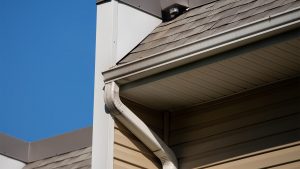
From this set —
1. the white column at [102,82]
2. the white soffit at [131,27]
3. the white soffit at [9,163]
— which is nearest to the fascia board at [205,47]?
the white column at [102,82]

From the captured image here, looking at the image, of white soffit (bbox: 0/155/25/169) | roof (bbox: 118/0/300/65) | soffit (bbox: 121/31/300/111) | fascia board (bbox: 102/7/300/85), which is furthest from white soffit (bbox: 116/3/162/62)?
white soffit (bbox: 0/155/25/169)

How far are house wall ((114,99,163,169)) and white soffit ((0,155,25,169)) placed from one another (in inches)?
131

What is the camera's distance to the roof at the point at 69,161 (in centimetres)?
1017

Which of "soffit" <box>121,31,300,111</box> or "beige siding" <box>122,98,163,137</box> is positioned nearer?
"soffit" <box>121,31,300,111</box>

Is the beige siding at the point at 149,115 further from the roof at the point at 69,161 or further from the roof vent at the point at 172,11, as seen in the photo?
the roof at the point at 69,161

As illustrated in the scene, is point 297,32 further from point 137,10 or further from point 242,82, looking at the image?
point 137,10

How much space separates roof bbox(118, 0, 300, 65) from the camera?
24.4 feet

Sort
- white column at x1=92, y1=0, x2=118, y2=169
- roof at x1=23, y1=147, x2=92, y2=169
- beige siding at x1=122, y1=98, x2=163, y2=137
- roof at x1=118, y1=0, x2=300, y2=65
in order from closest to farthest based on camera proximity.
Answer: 1. roof at x1=118, y1=0, x2=300, y2=65
2. white column at x1=92, y1=0, x2=118, y2=169
3. beige siding at x1=122, y1=98, x2=163, y2=137
4. roof at x1=23, y1=147, x2=92, y2=169

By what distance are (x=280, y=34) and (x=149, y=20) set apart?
1928 mm

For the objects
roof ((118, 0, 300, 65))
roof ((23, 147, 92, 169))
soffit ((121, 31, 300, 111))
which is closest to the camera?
soffit ((121, 31, 300, 111))

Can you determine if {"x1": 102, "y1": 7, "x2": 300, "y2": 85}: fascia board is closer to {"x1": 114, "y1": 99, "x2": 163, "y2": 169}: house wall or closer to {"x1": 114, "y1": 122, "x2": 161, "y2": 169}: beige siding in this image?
{"x1": 114, "y1": 99, "x2": 163, "y2": 169}: house wall

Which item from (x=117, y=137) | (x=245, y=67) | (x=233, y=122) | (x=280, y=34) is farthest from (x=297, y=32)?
(x=117, y=137)

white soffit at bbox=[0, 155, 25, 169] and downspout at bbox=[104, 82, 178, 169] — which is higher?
white soffit at bbox=[0, 155, 25, 169]

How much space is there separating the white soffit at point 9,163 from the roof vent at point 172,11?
3262mm
